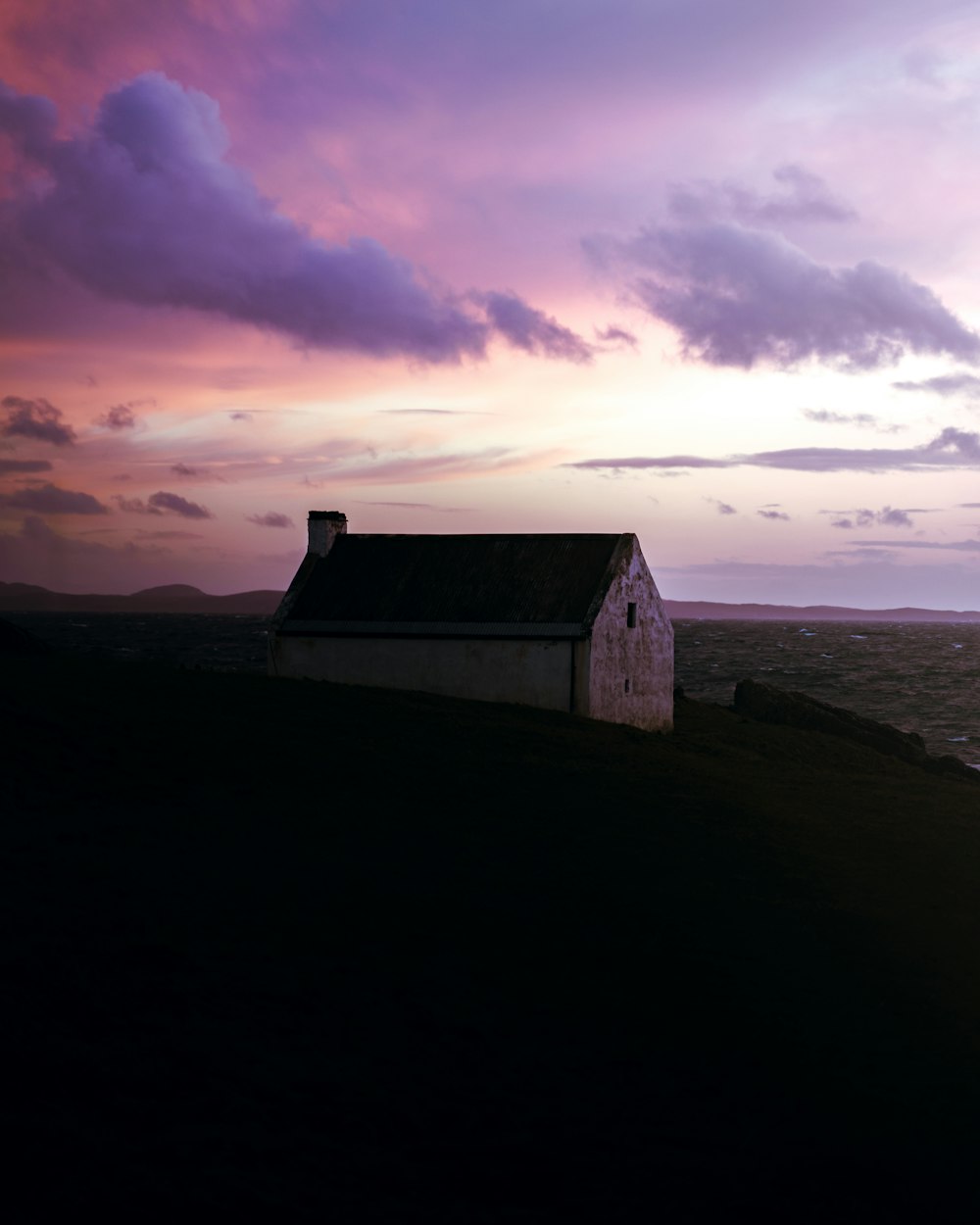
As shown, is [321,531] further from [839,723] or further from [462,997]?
[462,997]

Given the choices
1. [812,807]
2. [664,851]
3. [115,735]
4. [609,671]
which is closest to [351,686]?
[609,671]

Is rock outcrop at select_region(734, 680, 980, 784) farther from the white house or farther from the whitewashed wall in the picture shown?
the white house

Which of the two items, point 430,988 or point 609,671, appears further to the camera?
point 609,671

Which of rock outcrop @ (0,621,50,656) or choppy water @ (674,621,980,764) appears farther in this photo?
choppy water @ (674,621,980,764)

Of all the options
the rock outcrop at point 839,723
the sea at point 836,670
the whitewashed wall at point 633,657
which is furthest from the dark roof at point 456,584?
the rock outcrop at point 839,723

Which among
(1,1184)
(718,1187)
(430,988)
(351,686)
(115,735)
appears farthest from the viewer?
(351,686)

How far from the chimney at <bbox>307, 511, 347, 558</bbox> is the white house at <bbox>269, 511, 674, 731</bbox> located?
591mm

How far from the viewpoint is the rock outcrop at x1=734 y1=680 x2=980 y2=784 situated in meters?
42.3

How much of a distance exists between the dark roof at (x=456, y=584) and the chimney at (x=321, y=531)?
0.42 meters

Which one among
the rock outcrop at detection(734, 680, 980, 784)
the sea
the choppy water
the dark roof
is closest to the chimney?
the dark roof

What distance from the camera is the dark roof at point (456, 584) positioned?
3662 cm

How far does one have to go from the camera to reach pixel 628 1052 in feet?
36.6

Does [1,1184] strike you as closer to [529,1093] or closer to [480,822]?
[529,1093]

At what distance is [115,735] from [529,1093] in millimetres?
16151
